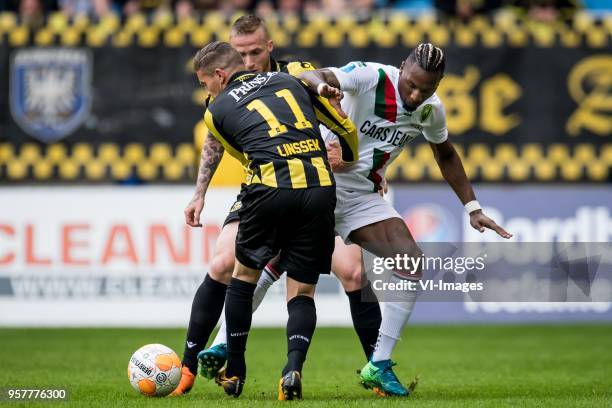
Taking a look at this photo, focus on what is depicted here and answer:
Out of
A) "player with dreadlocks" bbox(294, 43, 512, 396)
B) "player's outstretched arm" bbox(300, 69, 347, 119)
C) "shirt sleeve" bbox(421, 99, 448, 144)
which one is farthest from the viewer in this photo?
"shirt sleeve" bbox(421, 99, 448, 144)

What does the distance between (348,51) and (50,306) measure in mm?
4094

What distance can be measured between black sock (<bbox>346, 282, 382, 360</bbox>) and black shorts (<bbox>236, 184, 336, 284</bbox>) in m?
0.93

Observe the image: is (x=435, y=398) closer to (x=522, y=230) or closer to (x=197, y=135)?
(x=522, y=230)

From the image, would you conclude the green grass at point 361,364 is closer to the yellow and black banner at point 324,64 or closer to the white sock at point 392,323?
the white sock at point 392,323

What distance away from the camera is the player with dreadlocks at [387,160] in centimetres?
711

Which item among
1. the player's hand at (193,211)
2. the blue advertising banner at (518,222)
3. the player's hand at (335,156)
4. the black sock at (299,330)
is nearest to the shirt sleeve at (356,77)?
the player's hand at (335,156)

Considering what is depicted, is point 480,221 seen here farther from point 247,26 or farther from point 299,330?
point 247,26

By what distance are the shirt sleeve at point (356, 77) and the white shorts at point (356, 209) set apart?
0.68 meters

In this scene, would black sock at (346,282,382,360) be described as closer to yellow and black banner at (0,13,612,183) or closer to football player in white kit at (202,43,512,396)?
football player in white kit at (202,43,512,396)

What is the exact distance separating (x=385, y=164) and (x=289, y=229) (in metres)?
1.19

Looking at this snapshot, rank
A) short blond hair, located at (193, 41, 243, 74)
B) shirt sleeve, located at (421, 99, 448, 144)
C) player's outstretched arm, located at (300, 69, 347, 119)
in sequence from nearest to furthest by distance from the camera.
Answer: player's outstretched arm, located at (300, 69, 347, 119), short blond hair, located at (193, 41, 243, 74), shirt sleeve, located at (421, 99, 448, 144)

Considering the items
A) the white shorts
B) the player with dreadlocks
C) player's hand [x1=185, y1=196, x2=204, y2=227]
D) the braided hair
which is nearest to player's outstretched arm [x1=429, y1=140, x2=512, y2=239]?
the player with dreadlocks

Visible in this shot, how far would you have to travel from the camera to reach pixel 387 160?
7645mm

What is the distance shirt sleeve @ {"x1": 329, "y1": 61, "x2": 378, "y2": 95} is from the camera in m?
6.97
